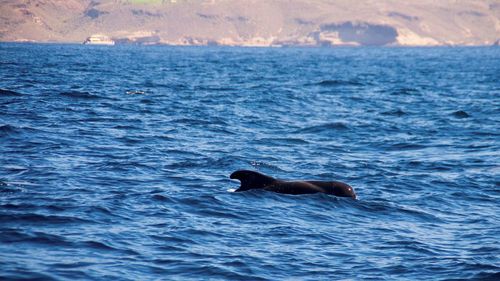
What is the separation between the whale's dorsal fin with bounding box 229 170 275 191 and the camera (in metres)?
17.4

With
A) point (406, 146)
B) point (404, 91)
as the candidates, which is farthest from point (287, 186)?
point (404, 91)

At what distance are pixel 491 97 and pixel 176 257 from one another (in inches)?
1485

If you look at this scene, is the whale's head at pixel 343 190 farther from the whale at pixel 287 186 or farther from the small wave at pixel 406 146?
the small wave at pixel 406 146

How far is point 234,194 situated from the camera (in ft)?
56.4

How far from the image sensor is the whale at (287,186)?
17391 millimetres

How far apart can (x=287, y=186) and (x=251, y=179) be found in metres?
0.79

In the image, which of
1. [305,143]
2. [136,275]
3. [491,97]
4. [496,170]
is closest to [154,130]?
[305,143]

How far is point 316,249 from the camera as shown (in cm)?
1340

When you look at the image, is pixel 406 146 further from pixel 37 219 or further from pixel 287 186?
pixel 37 219

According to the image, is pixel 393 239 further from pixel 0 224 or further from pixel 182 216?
pixel 0 224

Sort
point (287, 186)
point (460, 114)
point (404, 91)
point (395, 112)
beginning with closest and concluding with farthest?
point (287, 186) → point (460, 114) → point (395, 112) → point (404, 91)

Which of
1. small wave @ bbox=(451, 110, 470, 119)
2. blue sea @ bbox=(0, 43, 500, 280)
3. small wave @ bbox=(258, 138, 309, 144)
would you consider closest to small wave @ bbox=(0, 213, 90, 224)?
blue sea @ bbox=(0, 43, 500, 280)

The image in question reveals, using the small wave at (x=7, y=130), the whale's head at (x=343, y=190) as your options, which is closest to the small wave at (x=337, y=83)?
the small wave at (x=7, y=130)

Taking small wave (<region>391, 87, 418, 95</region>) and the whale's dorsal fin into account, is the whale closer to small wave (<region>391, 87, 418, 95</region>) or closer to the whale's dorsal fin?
the whale's dorsal fin
